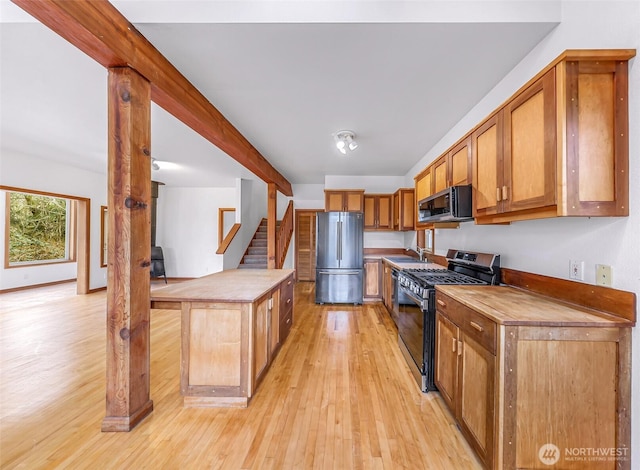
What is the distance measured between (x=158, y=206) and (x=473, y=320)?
8141 mm

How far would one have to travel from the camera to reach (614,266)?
135 cm

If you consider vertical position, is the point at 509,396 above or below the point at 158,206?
below

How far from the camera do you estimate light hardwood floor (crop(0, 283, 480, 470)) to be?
5.20ft

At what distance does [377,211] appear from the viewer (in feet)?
18.2

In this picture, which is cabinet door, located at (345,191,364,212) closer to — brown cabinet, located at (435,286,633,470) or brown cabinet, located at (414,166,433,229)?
brown cabinet, located at (414,166,433,229)

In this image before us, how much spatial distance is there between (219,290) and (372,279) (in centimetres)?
359

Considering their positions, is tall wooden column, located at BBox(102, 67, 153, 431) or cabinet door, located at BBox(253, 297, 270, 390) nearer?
tall wooden column, located at BBox(102, 67, 153, 431)

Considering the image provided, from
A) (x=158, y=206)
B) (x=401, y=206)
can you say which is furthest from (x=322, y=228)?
(x=158, y=206)

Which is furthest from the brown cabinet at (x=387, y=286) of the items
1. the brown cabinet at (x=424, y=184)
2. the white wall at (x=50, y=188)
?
the white wall at (x=50, y=188)

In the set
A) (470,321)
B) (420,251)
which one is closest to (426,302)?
(470,321)

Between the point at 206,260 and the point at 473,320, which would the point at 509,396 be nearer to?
the point at 473,320

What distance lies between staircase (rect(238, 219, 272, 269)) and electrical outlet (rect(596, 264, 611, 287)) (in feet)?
18.7

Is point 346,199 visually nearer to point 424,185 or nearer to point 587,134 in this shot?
point 424,185

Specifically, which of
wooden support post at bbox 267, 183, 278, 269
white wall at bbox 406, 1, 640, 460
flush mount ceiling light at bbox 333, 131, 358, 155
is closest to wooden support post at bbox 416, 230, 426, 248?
flush mount ceiling light at bbox 333, 131, 358, 155
